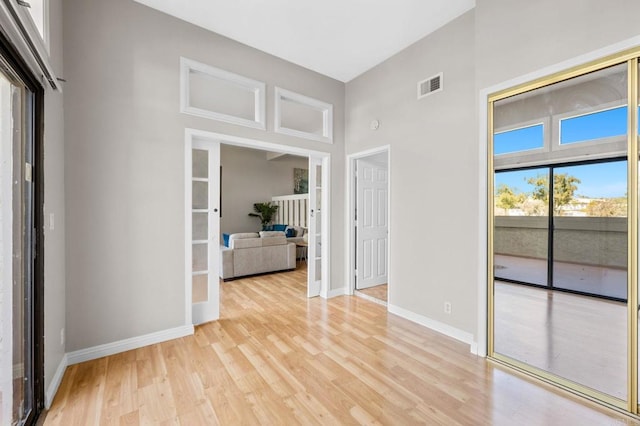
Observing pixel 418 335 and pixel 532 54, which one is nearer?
pixel 532 54

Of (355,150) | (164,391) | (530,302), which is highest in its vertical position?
(355,150)

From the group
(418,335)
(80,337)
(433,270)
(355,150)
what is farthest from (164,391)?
(355,150)

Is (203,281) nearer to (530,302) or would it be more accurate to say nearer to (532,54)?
(530,302)

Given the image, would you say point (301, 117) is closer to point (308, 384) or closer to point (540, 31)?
point (540, 31)

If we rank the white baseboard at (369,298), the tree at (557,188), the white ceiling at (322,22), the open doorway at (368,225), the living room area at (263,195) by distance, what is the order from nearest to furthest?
1. the tree at (557,188)
2. the white ceiling at (322,22)
3. the white baseboard at (369,298)
4. the open doorway at (368,225)
5. the living room area at (263,195)

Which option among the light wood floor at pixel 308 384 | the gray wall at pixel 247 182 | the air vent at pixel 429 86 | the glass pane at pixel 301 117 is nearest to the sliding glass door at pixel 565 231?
the light wood floor at pixel 308 384

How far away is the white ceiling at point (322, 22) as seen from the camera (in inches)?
103

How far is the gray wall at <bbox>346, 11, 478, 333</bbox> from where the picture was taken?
269 centimetres

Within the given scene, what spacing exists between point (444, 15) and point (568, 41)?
4.03 ft

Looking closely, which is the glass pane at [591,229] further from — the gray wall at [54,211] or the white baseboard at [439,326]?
the gray wall at [54,211]

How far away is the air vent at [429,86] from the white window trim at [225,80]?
1878 millimetres

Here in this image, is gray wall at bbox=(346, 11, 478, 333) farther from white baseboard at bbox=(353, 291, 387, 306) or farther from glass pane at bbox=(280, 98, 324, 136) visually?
glass pane at bbox=(280, 98, 324, 136)

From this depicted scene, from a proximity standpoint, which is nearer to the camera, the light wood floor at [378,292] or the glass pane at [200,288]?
the glass pane at [200,288]

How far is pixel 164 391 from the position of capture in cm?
196
